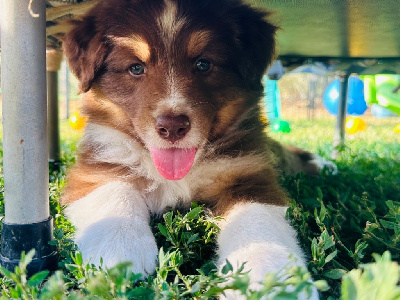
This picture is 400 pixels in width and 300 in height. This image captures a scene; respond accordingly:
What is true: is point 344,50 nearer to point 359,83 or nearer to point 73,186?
point 73,186

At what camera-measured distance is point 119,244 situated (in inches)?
67.4

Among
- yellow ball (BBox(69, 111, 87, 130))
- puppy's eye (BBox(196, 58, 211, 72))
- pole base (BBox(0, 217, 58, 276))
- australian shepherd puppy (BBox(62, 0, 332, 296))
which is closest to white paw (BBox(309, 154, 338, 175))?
australian shepherd puppy (BBox(62, 0, 332, 296))

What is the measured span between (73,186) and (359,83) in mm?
11790

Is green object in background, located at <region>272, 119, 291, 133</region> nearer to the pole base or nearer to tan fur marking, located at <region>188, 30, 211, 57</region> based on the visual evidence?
tan fur marking, located at <region>188, 30, 211, 57</region>

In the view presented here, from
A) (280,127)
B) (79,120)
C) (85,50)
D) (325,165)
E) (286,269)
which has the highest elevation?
(85,50)

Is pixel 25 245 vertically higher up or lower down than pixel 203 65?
lower down

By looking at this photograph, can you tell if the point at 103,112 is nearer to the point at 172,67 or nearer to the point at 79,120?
the point at 172,67

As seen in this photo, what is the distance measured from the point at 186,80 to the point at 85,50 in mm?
682

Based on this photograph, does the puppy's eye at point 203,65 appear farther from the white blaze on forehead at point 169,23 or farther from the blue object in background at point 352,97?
the blue object in background at point 352,97

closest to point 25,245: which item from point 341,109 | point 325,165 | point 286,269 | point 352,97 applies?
point 286,269

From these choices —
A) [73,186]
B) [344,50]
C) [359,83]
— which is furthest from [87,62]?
[359,83]

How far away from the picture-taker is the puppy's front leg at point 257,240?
1.48 metres

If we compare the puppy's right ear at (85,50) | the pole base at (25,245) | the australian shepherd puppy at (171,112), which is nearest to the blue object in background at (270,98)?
the australian shepherd puppy at (171,112)

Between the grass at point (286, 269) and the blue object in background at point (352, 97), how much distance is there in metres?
9.60
